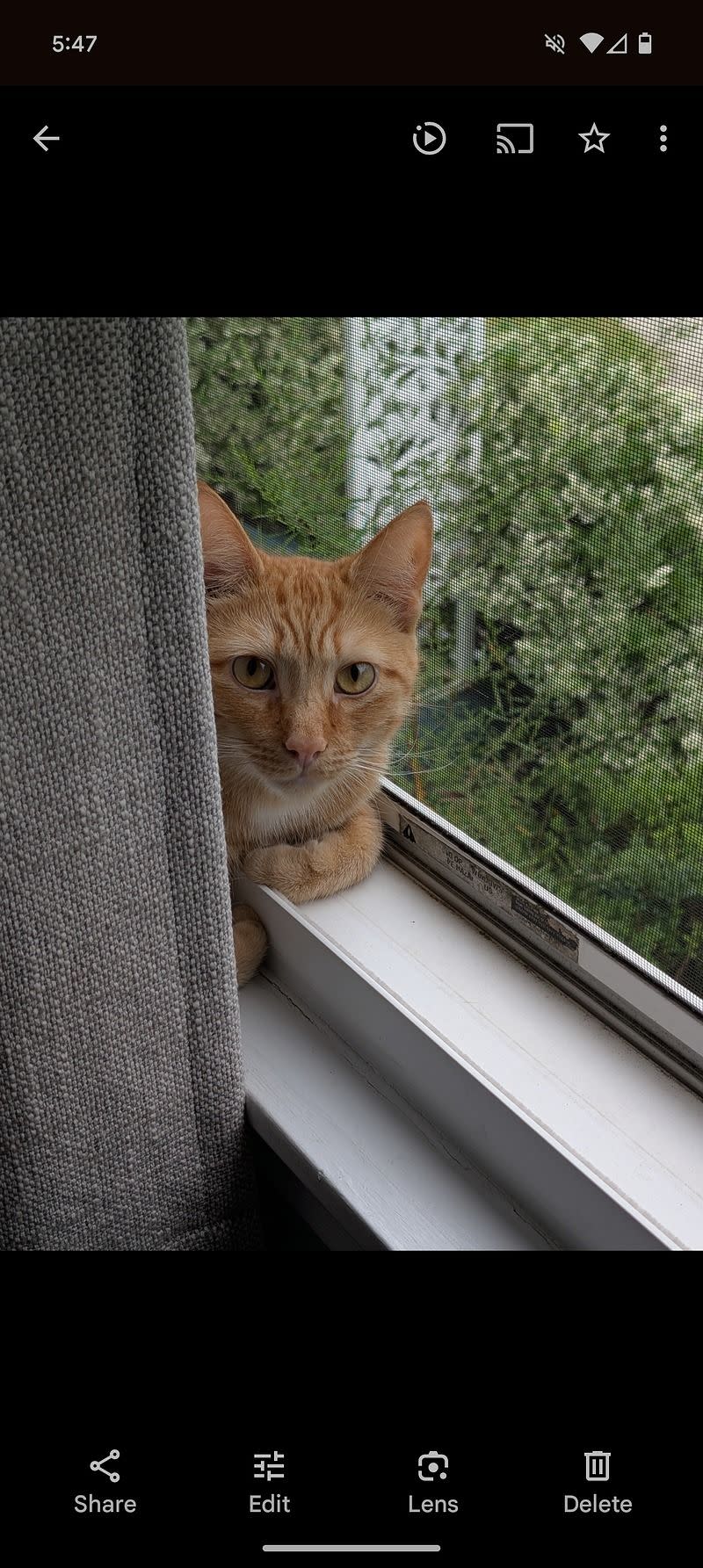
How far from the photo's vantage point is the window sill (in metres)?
0.62

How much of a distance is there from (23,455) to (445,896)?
1.54ft

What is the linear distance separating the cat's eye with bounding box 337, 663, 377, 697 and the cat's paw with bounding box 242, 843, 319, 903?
0.42 feet

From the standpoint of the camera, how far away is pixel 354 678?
91 cm

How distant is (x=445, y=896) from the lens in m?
0.87

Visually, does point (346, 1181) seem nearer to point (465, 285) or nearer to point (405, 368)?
point (465, 285)

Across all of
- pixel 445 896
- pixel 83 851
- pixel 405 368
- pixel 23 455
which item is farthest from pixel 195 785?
pixel 405 368

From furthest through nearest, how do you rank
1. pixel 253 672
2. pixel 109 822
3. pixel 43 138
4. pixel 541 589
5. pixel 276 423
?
1. pixel 276 423
2. pixel 253 672
3. pixel 541 589
4. pixel 109 822
5. pixel 43 138

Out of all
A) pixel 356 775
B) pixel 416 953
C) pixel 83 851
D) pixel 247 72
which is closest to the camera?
pixel 247 72

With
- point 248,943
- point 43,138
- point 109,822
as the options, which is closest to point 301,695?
point 248,943
